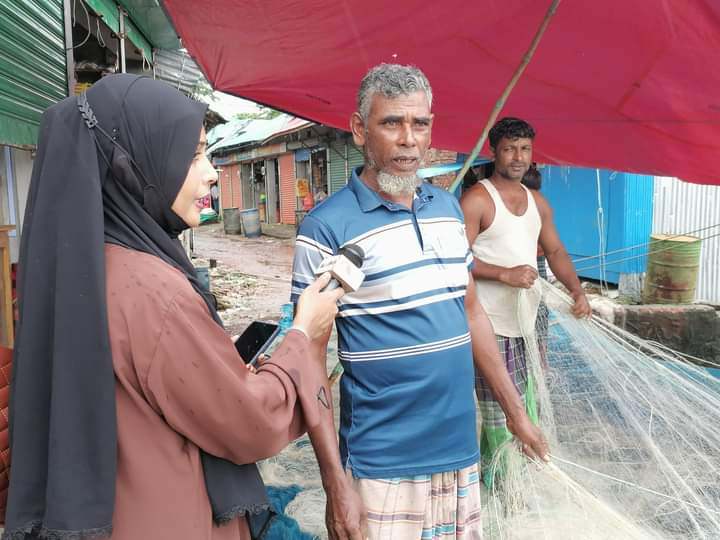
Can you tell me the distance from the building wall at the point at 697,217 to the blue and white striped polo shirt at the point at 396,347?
672 centimetres

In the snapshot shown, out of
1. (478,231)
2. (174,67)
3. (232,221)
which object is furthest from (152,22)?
(232,221)

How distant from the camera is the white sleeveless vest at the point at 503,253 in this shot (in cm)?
288

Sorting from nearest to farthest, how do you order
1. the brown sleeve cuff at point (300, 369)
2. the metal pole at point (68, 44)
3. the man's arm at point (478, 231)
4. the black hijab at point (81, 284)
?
the black hijab at point (81, 284)
the brown sleeve cuff at point (300, 369)
the man's arm at point (478, 231)
the metal pole at point (68, 44)

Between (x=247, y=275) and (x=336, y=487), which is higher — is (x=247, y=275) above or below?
below

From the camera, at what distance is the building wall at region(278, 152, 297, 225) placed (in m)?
22.0

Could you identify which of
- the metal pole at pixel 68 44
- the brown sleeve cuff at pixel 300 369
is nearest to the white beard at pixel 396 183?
the brown sleeve cuff at pixel 300 369

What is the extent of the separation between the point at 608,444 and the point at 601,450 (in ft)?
0.19

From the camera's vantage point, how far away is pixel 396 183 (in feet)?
6.07

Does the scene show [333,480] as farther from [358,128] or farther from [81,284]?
[358,128]

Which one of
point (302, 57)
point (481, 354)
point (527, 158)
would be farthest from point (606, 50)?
point (481, 354)

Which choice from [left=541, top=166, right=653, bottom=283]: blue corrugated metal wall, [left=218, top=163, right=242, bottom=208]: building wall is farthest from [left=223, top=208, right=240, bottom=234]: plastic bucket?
[left=541, top=166, right=653, bottom=283]: blue corrugated metal wall

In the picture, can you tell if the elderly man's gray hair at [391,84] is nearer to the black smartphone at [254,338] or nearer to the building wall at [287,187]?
the black smartphone at [254,338]

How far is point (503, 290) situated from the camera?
2912 mm

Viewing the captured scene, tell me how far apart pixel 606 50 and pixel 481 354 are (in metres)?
1.81
